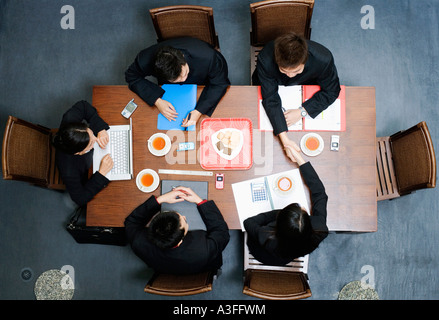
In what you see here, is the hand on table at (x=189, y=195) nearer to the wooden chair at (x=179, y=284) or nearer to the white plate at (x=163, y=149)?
the white plate at (x=163, y=149)

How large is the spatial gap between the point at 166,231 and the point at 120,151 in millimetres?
698

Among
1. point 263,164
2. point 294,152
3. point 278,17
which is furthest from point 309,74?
point 263,164

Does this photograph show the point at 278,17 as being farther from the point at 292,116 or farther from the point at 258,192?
the point at 258,192

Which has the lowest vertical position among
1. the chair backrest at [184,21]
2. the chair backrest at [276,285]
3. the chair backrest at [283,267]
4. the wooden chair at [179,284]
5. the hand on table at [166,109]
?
the chair backrest at [276,285]

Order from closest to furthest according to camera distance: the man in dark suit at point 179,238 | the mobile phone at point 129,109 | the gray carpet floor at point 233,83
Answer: the man in dark suit at point 179,238
the mobile phone at point 129,109
the gray carpet floor at point 233,83

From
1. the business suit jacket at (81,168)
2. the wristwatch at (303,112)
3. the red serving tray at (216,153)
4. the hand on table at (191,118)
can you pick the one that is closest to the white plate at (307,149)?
the wristwatch at (303,112)

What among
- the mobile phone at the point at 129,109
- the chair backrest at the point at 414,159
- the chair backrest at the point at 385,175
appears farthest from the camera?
the chair backrest at the point at 385,175

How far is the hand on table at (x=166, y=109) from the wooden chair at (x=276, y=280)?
105 centimetres

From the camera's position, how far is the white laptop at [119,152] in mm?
2092

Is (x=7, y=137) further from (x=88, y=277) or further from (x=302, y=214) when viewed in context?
(x=302, y=214)

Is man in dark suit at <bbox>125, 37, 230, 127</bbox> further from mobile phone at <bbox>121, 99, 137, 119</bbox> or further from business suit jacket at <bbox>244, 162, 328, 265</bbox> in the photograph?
business suit jacket at <bbox>244, 162, 328, 265</bbox>

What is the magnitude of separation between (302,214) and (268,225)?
0.33m

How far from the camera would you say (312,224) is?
1881 millimetres

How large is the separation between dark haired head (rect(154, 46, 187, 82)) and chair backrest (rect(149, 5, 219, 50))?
43cm
